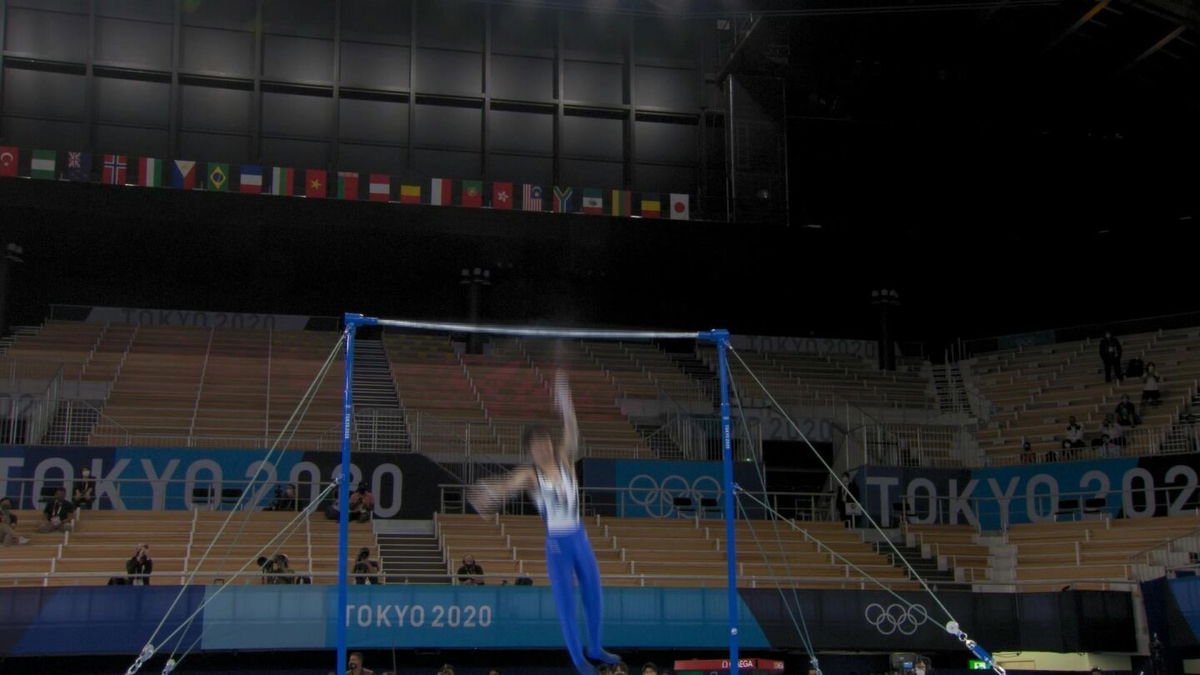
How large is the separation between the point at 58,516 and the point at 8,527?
3.02ft

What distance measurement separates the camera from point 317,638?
1905 centimetres

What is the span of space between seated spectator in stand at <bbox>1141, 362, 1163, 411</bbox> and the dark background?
14.3 feet

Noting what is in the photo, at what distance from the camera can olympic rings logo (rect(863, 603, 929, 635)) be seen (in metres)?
21.2

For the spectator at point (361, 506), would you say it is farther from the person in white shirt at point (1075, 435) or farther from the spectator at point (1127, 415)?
the spectator at point (1127, 415)

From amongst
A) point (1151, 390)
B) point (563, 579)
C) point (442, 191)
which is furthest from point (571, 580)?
point (1151, 390)

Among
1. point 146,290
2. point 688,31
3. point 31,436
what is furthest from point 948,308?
point 31,436

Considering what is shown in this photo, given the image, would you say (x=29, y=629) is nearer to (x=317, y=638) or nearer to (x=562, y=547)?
(x=317, y=638)

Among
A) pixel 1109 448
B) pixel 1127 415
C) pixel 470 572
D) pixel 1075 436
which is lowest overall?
pixel 470 572

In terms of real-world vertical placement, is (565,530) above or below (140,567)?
above

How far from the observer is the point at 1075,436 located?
27.6 metres

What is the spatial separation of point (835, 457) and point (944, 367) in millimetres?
6084

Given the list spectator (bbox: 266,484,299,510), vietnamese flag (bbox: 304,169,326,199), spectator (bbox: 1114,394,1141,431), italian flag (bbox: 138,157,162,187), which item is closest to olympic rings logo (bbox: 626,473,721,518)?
spectator (bbox: 266,484,299,510)

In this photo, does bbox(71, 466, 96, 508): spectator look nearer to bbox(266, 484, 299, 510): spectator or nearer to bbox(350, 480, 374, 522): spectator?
bbox(266, 484, 299, 510): spectator

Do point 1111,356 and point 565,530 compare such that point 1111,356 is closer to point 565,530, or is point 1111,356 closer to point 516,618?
point 516,618
